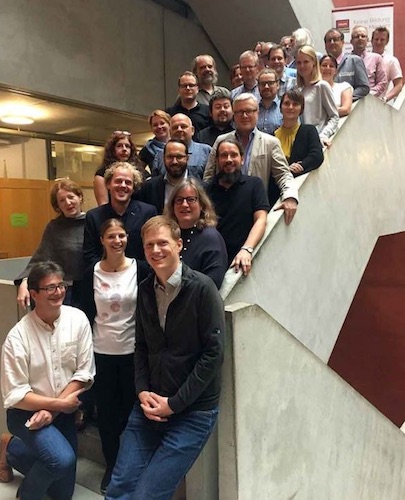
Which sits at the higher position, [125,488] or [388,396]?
[125,488]

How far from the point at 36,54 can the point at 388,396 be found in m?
6.03

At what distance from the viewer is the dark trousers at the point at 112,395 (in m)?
2.53

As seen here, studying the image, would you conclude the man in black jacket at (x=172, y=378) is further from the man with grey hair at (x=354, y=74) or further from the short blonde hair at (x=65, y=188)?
the man with grey hair at (x=354, y=74)

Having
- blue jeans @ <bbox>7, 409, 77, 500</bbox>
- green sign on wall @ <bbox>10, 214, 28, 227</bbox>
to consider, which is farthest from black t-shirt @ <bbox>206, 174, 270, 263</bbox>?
green sign on wall @ <bbox>10, 214, 28, 227</bbox>

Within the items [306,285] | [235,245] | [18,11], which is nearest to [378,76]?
[306,285]

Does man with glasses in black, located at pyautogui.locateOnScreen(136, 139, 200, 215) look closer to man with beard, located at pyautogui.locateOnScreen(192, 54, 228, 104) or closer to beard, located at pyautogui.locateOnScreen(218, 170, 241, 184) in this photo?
beard, located at pyautogui.locateOnScreen(218, 170, 241, 184)

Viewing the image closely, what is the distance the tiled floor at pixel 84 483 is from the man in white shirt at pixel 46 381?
107mm

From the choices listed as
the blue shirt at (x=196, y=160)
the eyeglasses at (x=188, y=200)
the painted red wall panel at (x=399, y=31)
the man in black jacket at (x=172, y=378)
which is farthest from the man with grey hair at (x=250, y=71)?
the painted red wall panel at (x=399, y=31)

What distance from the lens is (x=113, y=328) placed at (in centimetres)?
250

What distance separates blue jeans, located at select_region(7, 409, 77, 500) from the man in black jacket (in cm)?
41

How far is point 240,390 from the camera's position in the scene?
7.06 ft

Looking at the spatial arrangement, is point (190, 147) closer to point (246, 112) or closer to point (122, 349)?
point (246, 112)

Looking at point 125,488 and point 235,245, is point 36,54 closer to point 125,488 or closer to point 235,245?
point 235,245

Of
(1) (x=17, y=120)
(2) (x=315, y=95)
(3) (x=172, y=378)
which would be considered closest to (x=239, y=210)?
(3) (x=172, y=378)
